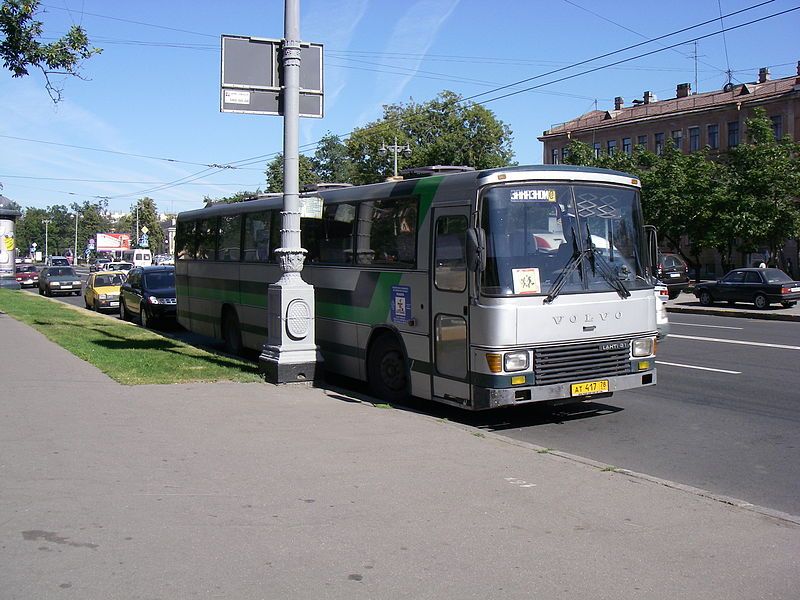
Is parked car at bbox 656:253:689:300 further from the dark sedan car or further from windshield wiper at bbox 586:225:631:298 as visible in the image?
windshield wiper at bbox 586:225:631:298

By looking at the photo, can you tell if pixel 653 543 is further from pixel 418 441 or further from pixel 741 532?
pixel 418 441

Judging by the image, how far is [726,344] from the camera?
1717cm

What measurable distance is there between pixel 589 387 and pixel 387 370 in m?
2.83

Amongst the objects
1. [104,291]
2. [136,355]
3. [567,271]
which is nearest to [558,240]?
[567,271]

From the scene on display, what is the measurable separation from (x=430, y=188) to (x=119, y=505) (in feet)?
18.3

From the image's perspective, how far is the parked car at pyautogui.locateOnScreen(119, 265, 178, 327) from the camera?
73.3 feet

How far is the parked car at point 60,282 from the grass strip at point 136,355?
23142mm

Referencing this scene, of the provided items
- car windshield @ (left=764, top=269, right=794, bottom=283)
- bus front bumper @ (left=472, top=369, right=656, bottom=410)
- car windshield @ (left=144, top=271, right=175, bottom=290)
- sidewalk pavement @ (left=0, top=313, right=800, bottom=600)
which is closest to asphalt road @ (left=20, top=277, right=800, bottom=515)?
bus front bumper @ (left=472, top=369, right=656, bottom=410)

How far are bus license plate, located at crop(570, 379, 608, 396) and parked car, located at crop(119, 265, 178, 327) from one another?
15413mm

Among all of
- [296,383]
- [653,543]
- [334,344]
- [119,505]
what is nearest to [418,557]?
[653,543]

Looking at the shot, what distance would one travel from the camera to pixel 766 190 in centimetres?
4375

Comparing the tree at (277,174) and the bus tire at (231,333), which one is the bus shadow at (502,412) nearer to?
the bus tire at (231,333)

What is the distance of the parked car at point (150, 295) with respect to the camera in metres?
22.3

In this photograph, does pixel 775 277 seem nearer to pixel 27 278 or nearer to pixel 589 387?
pixel 589 387
